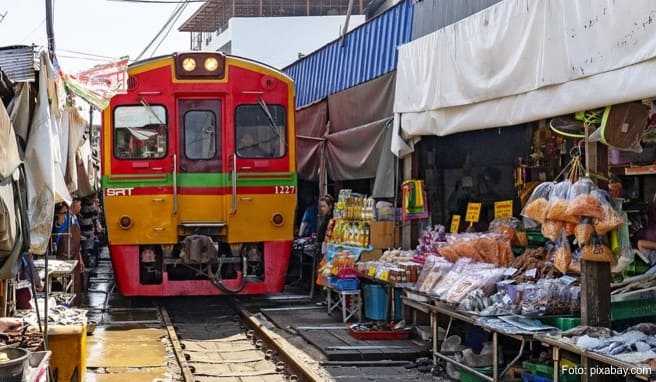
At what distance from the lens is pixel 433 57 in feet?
28.9

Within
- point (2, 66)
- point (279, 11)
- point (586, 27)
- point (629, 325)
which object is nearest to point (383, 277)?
point (629, 325)

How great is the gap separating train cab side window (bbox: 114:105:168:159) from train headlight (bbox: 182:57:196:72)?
639mm

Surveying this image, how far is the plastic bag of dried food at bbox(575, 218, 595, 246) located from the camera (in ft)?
19.6

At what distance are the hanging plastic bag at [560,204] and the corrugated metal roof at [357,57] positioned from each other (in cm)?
446

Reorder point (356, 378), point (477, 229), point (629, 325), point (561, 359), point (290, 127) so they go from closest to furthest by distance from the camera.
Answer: point (561, 359) → point (629, 325) → point (356, 378) → point (477, 229) → point (290, 127)

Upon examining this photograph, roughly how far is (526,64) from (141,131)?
6206mm

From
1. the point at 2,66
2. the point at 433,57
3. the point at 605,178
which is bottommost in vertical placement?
the point at 605,178

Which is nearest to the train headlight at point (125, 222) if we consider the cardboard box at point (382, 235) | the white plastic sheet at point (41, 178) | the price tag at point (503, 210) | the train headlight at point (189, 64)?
the train headlight at point (189, 64)

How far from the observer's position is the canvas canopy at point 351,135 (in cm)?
1055

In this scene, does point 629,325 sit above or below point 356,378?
above

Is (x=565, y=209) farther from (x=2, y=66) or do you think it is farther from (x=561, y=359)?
(x=2, y=66)

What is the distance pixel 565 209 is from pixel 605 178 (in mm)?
387

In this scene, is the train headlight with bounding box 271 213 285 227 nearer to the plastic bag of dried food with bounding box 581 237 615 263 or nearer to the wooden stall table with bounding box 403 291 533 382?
the wooden stall table with bounding box 403 291 533 382

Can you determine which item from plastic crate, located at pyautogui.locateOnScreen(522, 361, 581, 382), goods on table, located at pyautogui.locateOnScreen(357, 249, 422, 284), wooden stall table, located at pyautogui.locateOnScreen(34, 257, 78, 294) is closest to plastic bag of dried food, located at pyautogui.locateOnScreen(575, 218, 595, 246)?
plastic crate, located at pyautogui.locateOnScreen(522, 361, 581, 382)
